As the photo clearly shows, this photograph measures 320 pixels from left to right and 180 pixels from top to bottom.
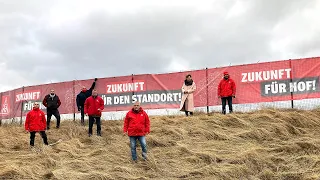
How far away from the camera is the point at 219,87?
14.1 meters

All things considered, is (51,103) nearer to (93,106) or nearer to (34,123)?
(34,123)

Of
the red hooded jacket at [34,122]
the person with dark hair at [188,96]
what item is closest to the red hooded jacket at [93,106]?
the red hooded jacket at [34,122]

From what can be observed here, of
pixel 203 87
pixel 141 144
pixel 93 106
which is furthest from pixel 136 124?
pixel 203 87

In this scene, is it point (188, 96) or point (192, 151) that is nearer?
point (192, 151)

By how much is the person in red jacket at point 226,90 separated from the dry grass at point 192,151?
0.86 metres

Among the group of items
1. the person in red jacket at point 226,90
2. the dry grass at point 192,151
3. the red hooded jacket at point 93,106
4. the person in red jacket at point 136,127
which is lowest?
the dry grass at point 192,151

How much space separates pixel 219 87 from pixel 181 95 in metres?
2.21

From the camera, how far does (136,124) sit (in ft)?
32.6

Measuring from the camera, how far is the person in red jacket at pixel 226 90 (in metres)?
13.8

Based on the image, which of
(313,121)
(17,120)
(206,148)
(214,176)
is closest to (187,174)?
(214,176)

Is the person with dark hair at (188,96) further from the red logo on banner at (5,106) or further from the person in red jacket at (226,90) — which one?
the red logo on banner at (5,106)

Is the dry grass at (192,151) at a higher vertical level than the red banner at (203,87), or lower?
lower

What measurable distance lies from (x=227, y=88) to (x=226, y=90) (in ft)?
0.25

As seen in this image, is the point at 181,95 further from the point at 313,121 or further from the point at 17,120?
the point at 17,120
